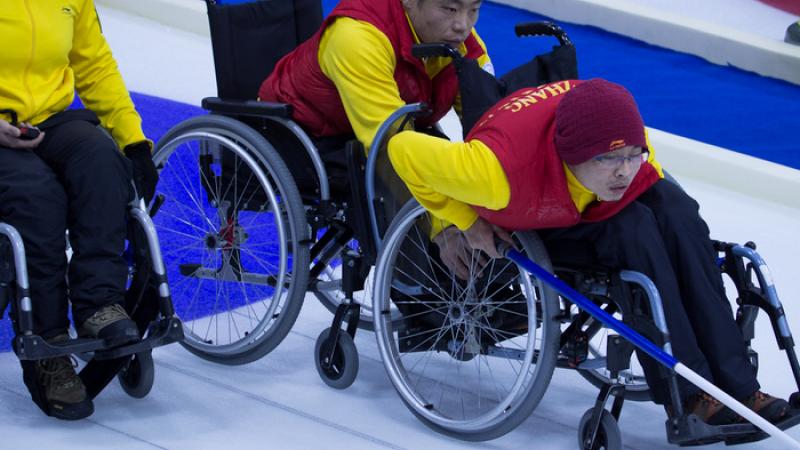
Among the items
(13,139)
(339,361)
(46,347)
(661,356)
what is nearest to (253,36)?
(13,139)

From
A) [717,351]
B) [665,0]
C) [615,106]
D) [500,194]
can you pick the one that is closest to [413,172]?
[500,194]

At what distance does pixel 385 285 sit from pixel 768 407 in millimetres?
776

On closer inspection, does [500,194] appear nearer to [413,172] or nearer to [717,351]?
[413,172]

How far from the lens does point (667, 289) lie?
88.6 inches

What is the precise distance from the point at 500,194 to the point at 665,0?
4456 millimetres

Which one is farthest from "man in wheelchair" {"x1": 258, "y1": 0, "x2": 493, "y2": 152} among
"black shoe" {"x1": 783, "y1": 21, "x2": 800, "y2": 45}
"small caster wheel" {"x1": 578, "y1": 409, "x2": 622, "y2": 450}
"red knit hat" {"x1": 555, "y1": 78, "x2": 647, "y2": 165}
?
"black shoe" {"x1": 783, "y1": 21, "x2": 800, "y2": 45}

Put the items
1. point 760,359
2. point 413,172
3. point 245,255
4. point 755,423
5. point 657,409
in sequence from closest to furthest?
1. point 755,423
2. point 413,172
3. point 657,409
4. point 760,359
5. point 245,255

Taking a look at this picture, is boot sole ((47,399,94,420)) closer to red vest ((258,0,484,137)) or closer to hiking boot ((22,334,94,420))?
hiking boot ((22,334,94,420))

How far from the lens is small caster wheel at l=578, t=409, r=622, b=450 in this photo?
7.68 feet

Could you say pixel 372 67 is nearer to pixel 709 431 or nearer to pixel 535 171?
pixel 535 171

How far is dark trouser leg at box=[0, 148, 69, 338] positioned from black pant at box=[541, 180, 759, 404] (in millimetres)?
938

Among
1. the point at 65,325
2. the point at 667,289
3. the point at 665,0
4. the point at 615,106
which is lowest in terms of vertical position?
the point at 665,0

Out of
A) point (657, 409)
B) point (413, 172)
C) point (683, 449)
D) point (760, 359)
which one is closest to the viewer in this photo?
point (413, 172)

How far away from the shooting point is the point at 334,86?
9.00ft
